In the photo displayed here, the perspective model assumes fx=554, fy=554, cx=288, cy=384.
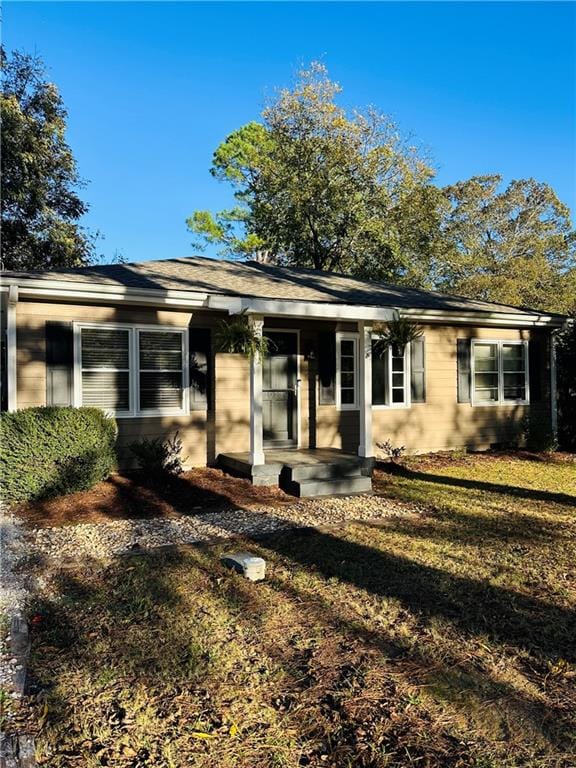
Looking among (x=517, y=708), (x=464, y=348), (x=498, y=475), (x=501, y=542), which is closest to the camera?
(x=517, y=708)

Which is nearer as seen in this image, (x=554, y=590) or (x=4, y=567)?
(x=554, y=590)

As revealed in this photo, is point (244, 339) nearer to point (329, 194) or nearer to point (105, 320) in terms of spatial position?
point (105, 320)

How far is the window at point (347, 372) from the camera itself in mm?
9977

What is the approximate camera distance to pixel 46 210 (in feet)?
60.7

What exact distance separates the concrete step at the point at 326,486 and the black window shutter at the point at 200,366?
196 centimetres

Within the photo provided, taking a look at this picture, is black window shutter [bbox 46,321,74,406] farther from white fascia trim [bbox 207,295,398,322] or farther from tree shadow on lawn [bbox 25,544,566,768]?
tree shadow on lawn [bbox 25,544,566,768]

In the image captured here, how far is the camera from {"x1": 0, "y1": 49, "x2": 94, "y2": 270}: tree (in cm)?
1738

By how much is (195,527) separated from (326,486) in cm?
227

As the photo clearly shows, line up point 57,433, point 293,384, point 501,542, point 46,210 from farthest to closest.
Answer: point 46,210, point 293,384, point 57,433, point 501,542

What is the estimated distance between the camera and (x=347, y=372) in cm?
1010

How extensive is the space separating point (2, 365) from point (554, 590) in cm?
842

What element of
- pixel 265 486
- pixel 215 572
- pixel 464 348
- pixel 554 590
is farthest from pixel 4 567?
pixel 464 348

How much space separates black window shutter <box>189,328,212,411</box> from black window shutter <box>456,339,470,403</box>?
5214 millimetres

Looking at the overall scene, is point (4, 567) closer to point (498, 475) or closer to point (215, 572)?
point (215, 572)
